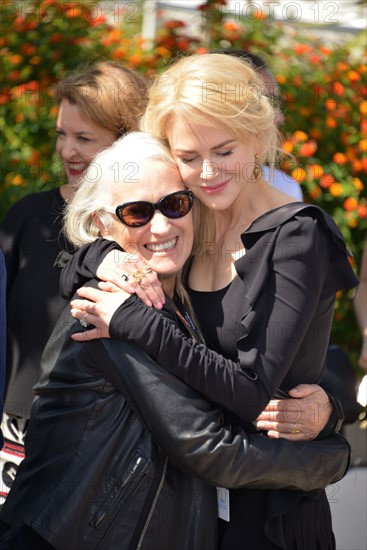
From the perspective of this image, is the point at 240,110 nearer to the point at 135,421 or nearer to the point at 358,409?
the point at 135,421

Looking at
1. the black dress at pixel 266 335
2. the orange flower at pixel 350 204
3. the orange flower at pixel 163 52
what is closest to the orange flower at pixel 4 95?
the orange flower at pixel 163 52

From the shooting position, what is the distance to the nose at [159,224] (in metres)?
2.45

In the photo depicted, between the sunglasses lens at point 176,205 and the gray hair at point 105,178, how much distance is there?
106 mm

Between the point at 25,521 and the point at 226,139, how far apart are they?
3.81 ft

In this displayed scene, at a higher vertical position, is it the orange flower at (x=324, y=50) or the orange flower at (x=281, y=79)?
the orange flower at (x=324, y=50)

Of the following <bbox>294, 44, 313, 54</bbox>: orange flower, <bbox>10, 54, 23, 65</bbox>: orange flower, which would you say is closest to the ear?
<bbox>10, 54, 23, 65</bbox>: orange flower

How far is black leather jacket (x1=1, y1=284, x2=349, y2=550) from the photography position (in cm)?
220

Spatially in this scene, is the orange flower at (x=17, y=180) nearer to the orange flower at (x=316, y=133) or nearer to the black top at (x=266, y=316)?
the orange flower at (x=316, y=133)

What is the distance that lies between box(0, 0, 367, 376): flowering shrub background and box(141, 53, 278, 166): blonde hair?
2.25 metres

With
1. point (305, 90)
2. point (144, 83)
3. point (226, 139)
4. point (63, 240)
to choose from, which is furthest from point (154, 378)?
point (305, 90)

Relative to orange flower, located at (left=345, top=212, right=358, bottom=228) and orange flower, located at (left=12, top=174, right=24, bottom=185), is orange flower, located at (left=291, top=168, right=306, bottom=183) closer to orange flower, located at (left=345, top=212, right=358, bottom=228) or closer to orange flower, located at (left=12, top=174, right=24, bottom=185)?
orange flower, located at (left=345, top=212, right=358, bottom=228)

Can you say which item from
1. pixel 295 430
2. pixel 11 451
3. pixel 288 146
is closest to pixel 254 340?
pixel 295 430

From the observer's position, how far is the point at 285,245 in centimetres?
234

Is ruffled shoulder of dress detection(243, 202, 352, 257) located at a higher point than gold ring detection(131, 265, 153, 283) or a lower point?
higher
